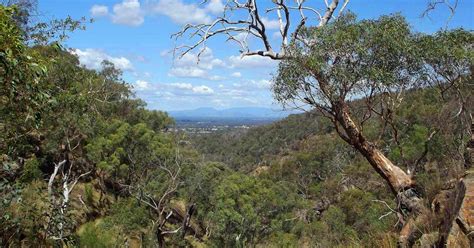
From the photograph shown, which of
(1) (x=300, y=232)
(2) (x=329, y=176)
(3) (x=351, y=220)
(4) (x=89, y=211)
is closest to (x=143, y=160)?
(4) (x=89, y=211)

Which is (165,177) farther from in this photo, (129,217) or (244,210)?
(244,210)

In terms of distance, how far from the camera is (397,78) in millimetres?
10648

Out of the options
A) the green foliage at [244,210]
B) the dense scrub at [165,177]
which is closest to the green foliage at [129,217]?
the dense scrub at [165,177]

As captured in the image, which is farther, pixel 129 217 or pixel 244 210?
pixel 244 210

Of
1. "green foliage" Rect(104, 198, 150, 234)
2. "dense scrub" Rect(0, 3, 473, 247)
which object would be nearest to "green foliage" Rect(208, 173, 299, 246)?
"dense scrub" Rect(0, 3, 473, 247)

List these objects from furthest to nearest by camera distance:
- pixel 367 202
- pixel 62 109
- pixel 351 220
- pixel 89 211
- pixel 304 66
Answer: pixel 351 220 < pixel 367 202 < pixel 89 211 < pixel 62 109 < pixel 304 66

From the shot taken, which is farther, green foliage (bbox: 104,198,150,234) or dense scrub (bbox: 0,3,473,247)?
green foliage (bbox: 104,198,150,234)

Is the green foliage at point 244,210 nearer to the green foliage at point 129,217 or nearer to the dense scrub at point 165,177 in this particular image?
the dense scrub at point 165,177

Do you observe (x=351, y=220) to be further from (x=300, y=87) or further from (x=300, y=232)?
→ (x=300, y=87)

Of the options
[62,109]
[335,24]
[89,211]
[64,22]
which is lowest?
[89,211]

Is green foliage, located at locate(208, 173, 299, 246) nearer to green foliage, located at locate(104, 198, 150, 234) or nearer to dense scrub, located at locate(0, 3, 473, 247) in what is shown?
dense scrub, located at locate(0, 3, 473, 247)

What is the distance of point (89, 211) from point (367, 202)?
1023 inches

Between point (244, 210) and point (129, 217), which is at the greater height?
point (129, 217)

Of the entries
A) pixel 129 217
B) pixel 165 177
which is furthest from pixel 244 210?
pixel 129 217
